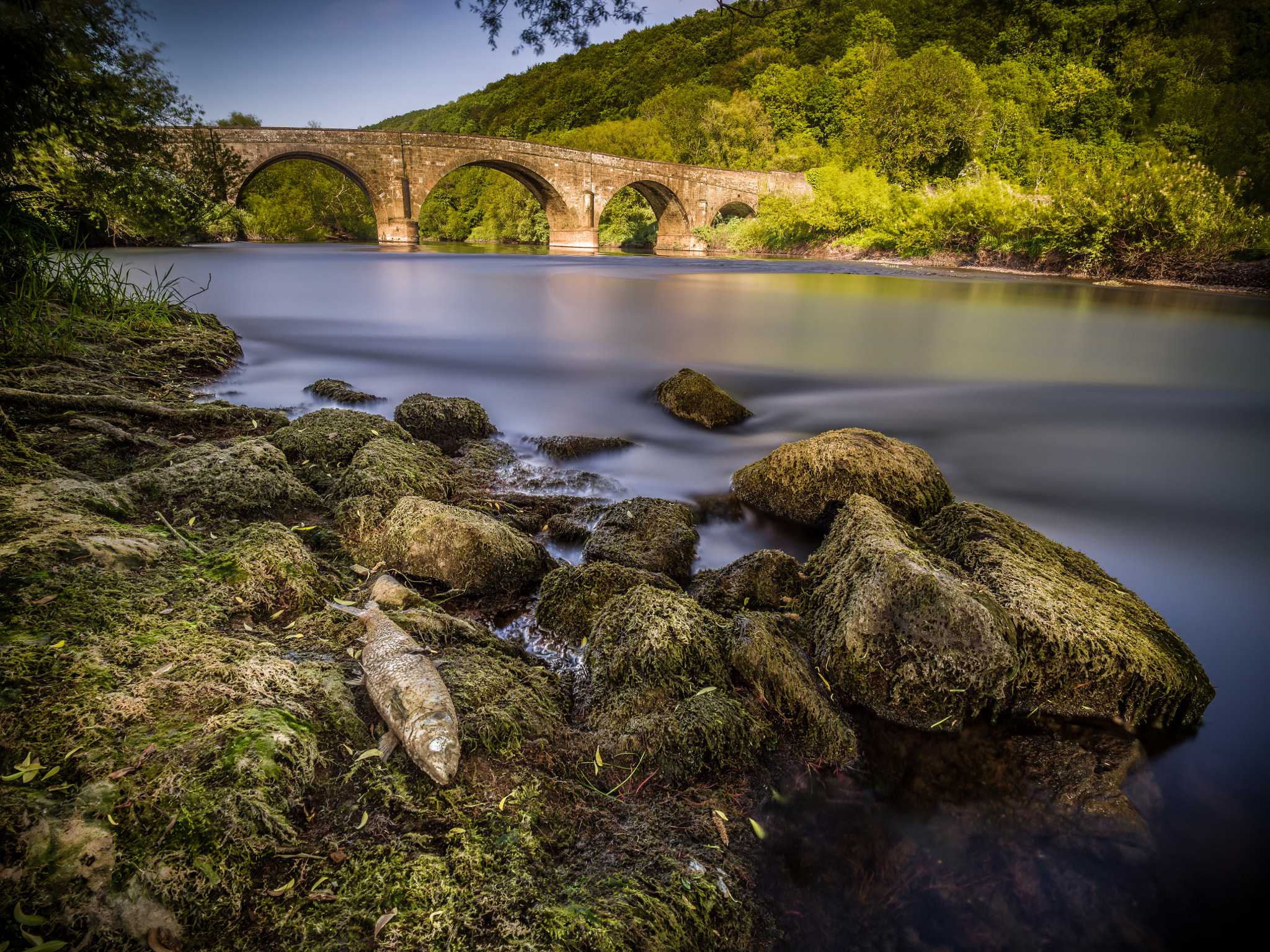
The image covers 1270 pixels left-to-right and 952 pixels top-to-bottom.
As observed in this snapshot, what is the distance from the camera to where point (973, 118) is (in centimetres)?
4647

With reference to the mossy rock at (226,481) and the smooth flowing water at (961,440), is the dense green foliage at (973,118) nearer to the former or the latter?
the smooth flowing water at (961,440)

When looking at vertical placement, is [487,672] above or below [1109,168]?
below

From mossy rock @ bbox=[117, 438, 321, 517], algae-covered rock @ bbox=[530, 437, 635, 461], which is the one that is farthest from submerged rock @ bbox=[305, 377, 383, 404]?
mossy rock @ bbox=[117, 438, 321, 517]

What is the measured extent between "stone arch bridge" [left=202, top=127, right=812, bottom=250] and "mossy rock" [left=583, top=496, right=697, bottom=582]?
40.7m

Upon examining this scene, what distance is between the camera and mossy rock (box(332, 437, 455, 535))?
3.42m

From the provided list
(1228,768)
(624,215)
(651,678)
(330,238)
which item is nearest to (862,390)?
(1228,768)

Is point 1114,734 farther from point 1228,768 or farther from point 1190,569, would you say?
point 1190,569

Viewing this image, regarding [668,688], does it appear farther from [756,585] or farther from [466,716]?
[756,585]

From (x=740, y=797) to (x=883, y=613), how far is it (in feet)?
3.29

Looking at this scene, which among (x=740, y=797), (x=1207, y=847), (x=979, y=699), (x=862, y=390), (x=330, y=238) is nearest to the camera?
(x=740, y=797)

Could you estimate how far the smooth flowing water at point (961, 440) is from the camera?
205cm

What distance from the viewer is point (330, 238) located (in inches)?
2419

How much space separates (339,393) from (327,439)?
3084 mm

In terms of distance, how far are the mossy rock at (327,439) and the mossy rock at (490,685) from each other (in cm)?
204
